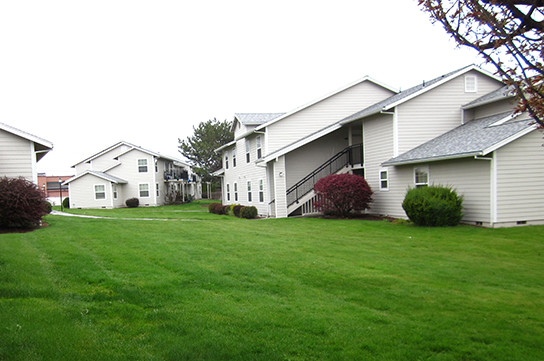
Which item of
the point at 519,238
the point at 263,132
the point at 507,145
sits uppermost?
the point at 263,132

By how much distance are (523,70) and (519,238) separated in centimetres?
1058

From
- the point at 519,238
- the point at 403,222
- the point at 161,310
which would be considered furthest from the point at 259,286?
the point at 403,222

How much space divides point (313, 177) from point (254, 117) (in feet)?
24.5

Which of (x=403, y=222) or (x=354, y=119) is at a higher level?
(x=354, y=119)

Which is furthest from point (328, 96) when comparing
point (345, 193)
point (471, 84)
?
point (471, 84)

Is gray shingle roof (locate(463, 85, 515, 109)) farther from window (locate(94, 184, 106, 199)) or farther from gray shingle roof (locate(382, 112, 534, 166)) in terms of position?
window (locate(94, 184, 106, 199))

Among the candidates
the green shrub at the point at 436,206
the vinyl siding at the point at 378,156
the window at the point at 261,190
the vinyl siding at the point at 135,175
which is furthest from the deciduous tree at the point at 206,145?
the green shrub at the point at 436,206

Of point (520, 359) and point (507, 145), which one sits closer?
point (520, 359)

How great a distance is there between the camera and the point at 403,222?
17859mm

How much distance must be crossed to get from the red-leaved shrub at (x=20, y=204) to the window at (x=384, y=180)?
51.6ft

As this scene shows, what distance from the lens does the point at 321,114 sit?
25.7 meters

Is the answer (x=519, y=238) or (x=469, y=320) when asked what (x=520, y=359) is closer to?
(x=469, y=320)

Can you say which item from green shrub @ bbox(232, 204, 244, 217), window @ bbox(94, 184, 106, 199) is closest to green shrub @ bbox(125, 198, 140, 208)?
window @ bbox(94, 184, 106, 199)

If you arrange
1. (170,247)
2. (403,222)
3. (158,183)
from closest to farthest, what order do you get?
(170,247) → (403,222) → (158,183)
